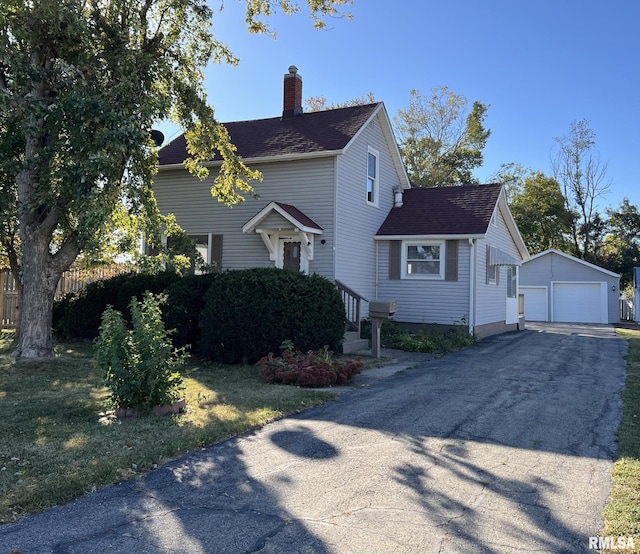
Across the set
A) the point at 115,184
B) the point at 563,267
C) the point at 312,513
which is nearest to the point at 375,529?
the point at 312,513

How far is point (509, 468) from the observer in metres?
4.60

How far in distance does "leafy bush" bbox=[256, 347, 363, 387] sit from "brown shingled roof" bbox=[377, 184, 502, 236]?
7874 millimetres

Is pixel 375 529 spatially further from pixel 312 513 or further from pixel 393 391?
pixel 393 391

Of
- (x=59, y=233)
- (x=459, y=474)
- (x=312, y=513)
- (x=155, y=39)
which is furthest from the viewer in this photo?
(x=59, y=233)

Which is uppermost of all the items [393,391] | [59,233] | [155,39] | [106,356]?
[155,39]

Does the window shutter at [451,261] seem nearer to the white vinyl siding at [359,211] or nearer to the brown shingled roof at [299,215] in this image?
the white vinyl siding at [359,211]

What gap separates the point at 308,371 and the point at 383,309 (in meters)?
3.33

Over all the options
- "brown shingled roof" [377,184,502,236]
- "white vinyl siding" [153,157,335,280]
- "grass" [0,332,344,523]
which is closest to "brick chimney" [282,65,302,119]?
"white vinyl siding" [153,157,335,280]

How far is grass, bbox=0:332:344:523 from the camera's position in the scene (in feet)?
13.6

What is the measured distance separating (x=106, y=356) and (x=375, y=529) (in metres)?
3.98

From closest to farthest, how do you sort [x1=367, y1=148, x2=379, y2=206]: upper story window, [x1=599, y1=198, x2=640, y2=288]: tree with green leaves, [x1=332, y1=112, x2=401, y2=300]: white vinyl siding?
[x1=332, y1=112, x2=401, y2=300]: white vinyl siding
[x1=367, y1=148, x2=379, y2=206]: upper story window
[x1=599, y1=198, x2=640, y2=288]: tree with green leaves

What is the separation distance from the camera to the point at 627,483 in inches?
165

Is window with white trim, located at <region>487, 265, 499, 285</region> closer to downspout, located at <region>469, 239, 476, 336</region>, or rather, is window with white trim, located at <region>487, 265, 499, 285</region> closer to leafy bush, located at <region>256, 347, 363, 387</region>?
downspout, located at <region>469, 239, 476, 336</region>

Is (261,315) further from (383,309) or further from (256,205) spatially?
(256,205)
